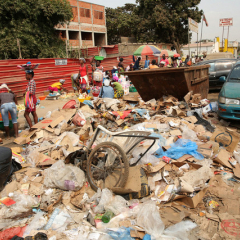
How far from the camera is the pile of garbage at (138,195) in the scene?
2.50 m

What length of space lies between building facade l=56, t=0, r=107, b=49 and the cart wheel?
24.9m

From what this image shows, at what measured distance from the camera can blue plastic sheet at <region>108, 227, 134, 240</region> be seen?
2.35 m

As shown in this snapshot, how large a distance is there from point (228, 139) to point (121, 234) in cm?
287

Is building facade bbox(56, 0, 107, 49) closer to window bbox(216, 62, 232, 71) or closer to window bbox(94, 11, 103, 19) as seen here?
window bbox(94, 11, 103, 19)

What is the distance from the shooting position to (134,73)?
21.2 ft

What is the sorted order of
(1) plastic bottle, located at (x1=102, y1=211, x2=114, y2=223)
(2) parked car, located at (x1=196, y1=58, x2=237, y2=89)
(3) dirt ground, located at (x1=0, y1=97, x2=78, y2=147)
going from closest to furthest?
(1) plastic bottle, located at (x1=102, y1=211, x2=114, y2=223) → (3) dirt ground, located at (x1=0, y1=97, x2=78, y2=147) → (2) parked car, located at (x1=196, y1=58, x2=237, y2=89)

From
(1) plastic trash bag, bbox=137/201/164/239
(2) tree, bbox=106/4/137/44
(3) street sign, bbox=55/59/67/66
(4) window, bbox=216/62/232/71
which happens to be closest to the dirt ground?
(3) street sign, bbox=55/59/67/66

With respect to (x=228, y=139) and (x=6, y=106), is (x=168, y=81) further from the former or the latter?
(x=6, y=106)

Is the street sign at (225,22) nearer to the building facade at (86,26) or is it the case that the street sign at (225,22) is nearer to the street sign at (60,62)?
the building facade at (86,26)

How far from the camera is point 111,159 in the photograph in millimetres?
3016

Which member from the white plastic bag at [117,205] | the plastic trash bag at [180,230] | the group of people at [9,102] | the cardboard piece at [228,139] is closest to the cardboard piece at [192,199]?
the plastic trash bag at [180,230]

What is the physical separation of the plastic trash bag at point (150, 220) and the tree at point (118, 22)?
32661 mm

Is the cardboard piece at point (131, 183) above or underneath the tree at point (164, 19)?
underneath

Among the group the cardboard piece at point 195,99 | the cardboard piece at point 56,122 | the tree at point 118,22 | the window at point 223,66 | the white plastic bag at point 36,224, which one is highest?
the tree at point 118,22
